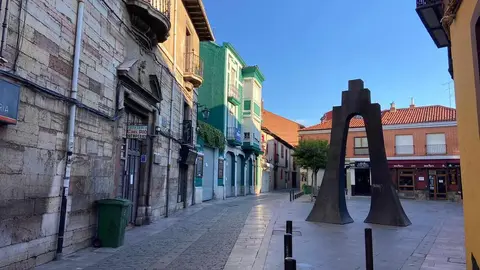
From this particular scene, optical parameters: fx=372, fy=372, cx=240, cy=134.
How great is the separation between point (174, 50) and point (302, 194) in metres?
18.9

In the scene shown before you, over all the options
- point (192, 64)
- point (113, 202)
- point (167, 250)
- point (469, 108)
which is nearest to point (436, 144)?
point (192, 64)

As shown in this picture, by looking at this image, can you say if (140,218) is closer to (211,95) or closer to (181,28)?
(181,28)

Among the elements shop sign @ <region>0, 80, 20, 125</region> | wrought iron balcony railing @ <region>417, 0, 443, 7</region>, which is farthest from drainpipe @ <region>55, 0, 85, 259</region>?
wrought iron balcony railing @ <region>417, 0, 443, 7</region>

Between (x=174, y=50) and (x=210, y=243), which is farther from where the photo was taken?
(x=174, y=50)

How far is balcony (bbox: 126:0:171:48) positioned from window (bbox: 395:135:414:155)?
2536 centimetres

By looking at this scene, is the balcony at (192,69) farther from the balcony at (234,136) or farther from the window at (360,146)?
the window at (360,146)

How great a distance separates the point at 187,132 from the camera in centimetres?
1598

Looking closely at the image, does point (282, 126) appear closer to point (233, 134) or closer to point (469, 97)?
point (233, 134)

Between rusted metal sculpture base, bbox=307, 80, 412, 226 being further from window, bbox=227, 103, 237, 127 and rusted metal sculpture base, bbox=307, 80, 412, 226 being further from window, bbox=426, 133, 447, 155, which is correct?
window, bbox=426, 133, 447, 155

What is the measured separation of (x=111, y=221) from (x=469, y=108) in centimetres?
680

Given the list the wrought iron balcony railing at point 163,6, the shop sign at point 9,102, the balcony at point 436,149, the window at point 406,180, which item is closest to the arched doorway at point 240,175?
the window at point 406,180

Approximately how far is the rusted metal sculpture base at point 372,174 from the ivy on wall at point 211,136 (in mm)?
9980

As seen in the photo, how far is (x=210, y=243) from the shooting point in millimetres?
8375

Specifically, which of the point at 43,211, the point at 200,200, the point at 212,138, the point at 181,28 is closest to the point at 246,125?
the point at 212,138
